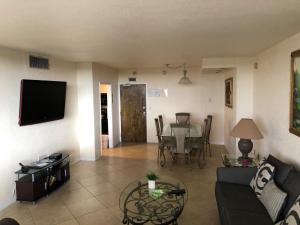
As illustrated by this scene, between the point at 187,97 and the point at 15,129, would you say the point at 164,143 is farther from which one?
the point at 15,129

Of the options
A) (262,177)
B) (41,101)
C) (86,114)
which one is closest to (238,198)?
(262,177)

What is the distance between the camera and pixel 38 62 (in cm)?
413

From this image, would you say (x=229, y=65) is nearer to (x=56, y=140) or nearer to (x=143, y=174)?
(x=143, y=174)

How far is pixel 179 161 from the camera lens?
5582 millimetres

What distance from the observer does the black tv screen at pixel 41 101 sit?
12.1 feet

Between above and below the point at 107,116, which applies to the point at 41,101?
above

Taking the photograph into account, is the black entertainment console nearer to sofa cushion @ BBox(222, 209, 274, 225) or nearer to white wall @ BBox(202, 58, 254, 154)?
sofa cushion @ BBox(222, 209, 274, 225)

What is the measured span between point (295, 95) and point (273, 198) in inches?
51.3

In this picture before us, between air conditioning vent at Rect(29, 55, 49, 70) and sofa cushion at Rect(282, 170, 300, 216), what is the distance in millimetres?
4110

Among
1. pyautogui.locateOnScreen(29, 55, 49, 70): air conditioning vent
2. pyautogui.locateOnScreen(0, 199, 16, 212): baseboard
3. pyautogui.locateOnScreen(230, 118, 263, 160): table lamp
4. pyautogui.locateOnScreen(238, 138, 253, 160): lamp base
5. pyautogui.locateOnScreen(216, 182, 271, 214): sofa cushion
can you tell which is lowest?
pyautogui.locateOnScreen(0, 199, 16, 212): baseboard

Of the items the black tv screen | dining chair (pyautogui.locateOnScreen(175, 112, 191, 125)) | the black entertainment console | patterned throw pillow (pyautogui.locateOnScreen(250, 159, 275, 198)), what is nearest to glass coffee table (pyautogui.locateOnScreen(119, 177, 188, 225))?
patterned throw pillow (pyautogui.locateOnScreen(250, 159, 275, 198))

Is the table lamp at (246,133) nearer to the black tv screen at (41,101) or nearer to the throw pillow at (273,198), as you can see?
the throw pillow at (273,198)

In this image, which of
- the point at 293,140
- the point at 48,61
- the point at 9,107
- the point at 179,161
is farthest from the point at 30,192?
the point at 293,140

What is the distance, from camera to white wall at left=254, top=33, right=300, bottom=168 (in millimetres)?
3006
